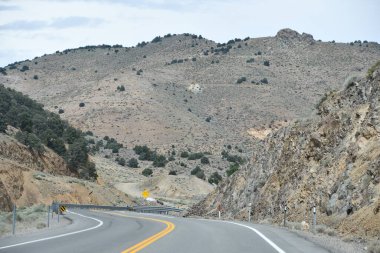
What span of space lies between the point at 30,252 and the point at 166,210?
41.8 meters

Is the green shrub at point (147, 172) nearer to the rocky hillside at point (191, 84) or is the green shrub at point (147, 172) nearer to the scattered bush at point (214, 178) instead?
the scattered bush at point (214, 178)

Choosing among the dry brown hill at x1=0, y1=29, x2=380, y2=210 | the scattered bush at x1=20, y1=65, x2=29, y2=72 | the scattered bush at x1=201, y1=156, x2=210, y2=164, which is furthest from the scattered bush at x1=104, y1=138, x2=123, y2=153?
the scattered bush at x1=20, y1=65, x2=29, y2=72

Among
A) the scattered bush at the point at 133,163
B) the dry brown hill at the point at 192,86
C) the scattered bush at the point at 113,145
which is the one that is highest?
the dry brown hill at the point at 192,86

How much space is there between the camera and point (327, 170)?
95.8ft

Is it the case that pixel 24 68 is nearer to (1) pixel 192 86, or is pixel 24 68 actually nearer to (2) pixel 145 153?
(1) pixel 192 86

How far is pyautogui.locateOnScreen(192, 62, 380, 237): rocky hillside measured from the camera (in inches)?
904

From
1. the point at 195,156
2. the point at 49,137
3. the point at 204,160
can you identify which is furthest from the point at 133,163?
the point at 49,137

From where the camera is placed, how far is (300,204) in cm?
2959

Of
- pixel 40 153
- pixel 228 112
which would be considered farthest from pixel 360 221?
pixel 228 112

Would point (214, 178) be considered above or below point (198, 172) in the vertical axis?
below

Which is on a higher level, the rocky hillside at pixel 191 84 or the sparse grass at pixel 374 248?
the rocky hillside at pixel 191 84

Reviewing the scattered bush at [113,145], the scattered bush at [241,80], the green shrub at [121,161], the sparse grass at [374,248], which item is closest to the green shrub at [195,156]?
the green shrub at [121,161]

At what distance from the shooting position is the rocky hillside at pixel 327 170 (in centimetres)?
2297

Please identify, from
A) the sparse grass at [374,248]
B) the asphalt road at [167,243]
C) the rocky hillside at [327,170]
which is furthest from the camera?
the rocky hillside at [327,170]
